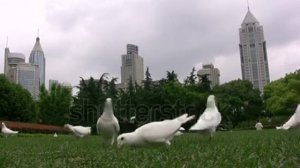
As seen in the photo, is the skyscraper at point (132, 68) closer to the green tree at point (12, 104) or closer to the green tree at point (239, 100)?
the green tree at point (239, 100)

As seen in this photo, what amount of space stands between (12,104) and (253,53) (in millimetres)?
81922

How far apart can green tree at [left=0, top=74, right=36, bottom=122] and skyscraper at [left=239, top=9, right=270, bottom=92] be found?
221 feet

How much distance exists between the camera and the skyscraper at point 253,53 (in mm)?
106562

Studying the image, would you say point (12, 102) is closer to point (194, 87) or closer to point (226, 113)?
point (194, 87)

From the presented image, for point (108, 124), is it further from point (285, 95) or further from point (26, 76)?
point (26, 76)

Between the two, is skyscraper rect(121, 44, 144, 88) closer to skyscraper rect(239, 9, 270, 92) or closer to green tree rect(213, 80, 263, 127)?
skyscraper rect(239, 9, 270, 92)

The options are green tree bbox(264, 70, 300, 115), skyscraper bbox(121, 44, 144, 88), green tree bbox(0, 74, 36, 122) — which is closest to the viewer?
green tree bbox(0, 74, 36, 122)

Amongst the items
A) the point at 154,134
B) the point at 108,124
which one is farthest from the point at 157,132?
the point at 108,124

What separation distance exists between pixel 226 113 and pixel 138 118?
39.0 feet

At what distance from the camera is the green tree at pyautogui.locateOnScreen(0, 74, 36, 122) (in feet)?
150

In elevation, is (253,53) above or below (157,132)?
above

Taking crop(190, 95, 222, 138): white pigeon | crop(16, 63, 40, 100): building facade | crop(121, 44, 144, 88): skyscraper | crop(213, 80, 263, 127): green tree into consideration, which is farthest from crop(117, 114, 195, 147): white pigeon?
crop(16, 63, 40, 100): building facade

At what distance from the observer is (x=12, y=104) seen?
46188mm

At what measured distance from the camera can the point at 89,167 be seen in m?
4.24
